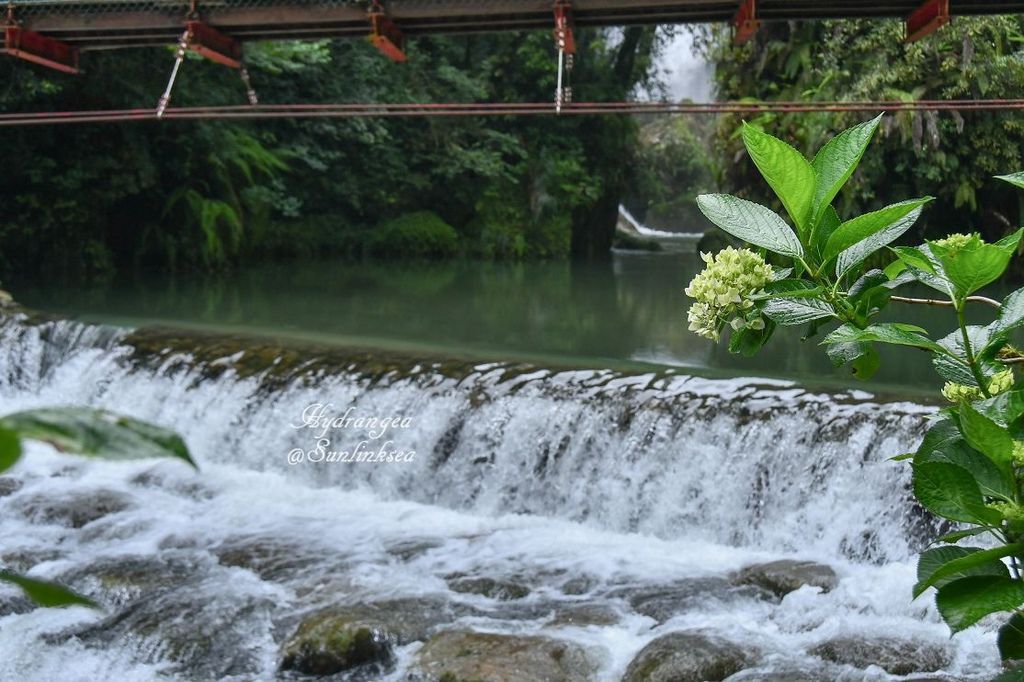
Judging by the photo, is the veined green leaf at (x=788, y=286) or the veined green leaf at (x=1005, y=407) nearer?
the veined green leaf at (x=1005, y=407)

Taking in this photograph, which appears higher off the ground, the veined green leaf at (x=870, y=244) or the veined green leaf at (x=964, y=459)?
the veined green leaf at (x=870, y=244)

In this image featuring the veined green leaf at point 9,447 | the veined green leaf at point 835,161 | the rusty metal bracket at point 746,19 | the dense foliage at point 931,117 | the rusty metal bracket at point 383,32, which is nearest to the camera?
the veined green leaf at point 9,447

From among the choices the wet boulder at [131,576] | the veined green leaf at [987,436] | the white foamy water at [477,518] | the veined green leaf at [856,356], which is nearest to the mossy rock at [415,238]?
the white foamy water at [477,518]

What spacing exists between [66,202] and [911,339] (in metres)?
13.7

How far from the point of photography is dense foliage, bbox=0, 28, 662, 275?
13320mm

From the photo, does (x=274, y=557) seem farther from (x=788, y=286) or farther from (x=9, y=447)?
(x=9, y=447)

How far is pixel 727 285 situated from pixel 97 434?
28.5 inches

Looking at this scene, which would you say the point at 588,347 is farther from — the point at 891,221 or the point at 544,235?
the point at 544,235

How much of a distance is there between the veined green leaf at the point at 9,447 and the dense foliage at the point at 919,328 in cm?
67

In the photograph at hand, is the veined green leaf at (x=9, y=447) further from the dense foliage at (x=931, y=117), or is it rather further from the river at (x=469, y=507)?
the dense foliage at (x=931, y=117)

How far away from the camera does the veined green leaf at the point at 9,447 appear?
545 mm

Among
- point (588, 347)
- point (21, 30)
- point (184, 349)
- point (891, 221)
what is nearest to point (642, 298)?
point (588, 347)

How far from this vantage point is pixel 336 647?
Answer: 183 inches

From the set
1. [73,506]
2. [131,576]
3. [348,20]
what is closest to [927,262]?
[131,576]
